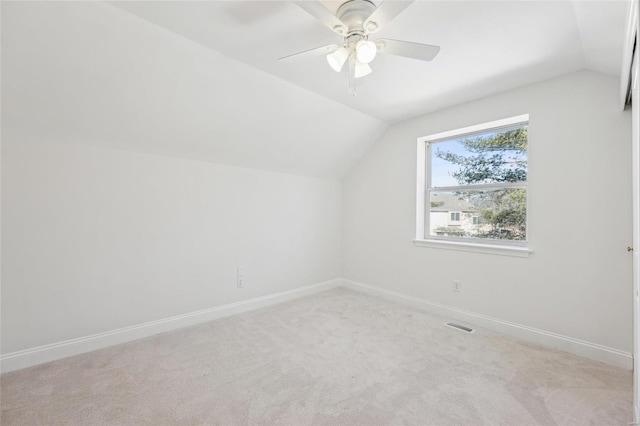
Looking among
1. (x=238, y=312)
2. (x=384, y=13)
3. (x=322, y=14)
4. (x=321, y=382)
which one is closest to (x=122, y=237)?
(x=238, y=312)

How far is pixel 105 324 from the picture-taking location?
7.77ft

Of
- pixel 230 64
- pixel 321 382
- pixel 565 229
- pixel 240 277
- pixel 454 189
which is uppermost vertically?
pixel 230 64

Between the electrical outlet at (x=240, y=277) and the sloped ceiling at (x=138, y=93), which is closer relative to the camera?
the sloped ceiling at (x=138, y=93)

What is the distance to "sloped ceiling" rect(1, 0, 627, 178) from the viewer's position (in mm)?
1628

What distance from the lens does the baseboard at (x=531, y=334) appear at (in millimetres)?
2119

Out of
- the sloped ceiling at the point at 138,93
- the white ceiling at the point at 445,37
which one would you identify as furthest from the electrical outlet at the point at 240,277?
the white ceiling at the point at 445,37

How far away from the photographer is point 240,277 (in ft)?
10.6

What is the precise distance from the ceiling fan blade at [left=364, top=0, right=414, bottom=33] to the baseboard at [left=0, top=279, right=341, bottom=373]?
2.87 metres

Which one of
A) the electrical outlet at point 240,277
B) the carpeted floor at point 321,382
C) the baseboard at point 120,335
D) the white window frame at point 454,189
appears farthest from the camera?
the electrical outlet at point 240,277

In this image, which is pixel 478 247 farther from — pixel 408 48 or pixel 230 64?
pixel 230 64

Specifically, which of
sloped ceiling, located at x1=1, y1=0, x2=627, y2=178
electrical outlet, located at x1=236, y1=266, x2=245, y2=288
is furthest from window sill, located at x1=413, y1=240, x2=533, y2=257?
electrical outlet, located at x1=236, y1=266, x2=245, y2=288

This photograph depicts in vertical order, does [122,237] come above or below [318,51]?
below

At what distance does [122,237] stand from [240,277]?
1.23 metres

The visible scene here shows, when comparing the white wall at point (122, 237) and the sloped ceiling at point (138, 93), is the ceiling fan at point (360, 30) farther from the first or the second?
the white wall at point (122, 237)
